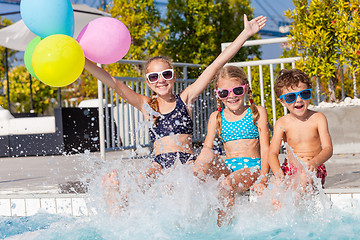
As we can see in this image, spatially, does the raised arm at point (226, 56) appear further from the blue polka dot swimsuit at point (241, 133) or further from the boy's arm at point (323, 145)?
the boy's arm at point (323, 145)

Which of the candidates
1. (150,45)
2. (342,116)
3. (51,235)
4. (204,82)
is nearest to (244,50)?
(150,45)

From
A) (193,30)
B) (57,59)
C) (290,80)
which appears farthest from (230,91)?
(193,30)

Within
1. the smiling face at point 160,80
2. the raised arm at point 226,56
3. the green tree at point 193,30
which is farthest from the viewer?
the green tree at point 193,30

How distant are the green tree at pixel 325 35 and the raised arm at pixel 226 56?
2.28 meters

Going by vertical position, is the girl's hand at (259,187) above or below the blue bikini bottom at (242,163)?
below

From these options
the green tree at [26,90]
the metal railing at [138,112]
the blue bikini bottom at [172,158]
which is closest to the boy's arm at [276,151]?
the blue bikini bottom at [172,158]

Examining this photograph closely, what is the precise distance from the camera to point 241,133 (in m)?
3.33

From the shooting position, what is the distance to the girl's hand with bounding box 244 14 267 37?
10.7ft

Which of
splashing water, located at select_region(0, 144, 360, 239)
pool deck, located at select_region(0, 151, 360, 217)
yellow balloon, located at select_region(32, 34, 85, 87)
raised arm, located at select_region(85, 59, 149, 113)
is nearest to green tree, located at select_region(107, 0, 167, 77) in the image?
pool deck, located at select_region(0, 151, 360, 217)

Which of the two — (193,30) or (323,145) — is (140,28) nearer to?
(193,30)

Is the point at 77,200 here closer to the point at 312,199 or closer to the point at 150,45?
the point at 312,199

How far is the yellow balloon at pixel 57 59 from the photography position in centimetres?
284

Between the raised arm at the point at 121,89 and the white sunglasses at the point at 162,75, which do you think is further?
the raised arm at the point at 121,89

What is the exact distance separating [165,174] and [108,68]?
995cm
